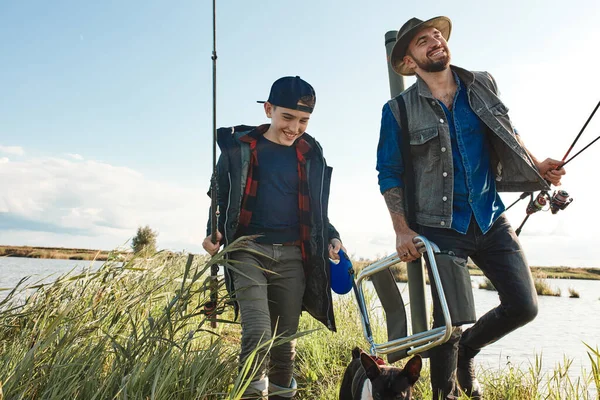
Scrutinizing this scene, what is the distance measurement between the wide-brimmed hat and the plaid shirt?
3.17ft

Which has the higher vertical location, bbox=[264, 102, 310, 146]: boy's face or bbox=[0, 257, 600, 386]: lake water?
bbox=[264, 102, 310, 146]: boy's face

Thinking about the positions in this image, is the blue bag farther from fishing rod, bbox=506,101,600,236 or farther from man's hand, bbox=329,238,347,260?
fishing rod, bbox=506,101,600,236

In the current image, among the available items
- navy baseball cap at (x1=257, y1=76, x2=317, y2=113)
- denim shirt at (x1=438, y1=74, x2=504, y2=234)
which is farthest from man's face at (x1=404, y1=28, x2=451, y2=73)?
navy baseball cap at (x1=257, y1=76, x2=317, y2=113)

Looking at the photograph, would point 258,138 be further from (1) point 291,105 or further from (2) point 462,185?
(2) point 462,185

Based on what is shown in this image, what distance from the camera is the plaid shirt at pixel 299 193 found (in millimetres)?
3256

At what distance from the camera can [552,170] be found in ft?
10.7

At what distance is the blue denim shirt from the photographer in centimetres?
308

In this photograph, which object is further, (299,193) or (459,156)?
(299,193)

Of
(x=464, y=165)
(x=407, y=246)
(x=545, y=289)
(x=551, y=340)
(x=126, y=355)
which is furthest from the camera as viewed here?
(x=545, y=289)

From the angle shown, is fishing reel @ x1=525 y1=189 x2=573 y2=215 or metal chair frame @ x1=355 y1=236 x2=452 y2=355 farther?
fishing reel @ x1=525 y1=189 x2=573 y2=215

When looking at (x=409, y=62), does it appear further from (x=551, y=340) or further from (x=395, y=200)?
(x=551, y=340)

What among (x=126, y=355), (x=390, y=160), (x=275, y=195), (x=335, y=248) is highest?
(x=390, y=160)

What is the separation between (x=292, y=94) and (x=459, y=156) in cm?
116

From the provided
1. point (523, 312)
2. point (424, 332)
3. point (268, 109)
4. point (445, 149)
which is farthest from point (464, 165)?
point (268, 109)
